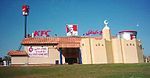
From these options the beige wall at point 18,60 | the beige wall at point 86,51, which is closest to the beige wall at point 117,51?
the beige wall at point 86,51

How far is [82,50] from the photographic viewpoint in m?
60.6

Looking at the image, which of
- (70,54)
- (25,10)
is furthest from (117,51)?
(25,10)

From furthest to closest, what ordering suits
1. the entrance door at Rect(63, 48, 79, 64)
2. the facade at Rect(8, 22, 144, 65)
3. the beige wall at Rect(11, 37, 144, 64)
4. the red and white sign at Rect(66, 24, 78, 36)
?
the red and white sign at Rect(66, 24, 78, 36) < the entrance door at Rect(63, 48, 79, 64) < the facade at Rect(8, 22, 144, 65) < the beige wall at Rect(11, 37, 144, 64)

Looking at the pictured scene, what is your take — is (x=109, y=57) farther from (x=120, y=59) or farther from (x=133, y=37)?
(x=133, y=37)

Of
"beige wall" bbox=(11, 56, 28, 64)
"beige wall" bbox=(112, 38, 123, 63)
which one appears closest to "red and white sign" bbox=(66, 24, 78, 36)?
"beige wall" bbox=(112, 38, 123, 63)

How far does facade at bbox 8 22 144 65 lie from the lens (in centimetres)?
5912

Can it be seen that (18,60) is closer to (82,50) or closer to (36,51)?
(36,51)

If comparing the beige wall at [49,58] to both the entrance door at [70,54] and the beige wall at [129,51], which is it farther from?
the beige wall at [129,51]

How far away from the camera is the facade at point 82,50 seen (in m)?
59.1

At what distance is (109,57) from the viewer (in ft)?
197

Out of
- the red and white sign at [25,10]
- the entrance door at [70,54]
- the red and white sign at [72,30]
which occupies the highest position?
the red and white sign at [25,10]

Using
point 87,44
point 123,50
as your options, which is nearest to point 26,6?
point 87,44

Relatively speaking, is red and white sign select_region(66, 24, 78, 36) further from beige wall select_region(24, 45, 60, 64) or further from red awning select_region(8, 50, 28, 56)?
red awning select_region(8, 50, 28, 56)

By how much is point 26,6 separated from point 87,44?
29363 mm
